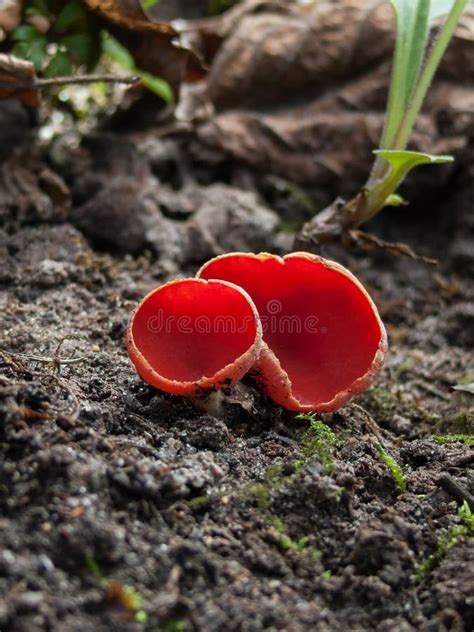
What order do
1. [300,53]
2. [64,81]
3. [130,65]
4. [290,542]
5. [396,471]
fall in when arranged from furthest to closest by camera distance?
[300,53] → [130,65] → [64,81] → [396,471] → [290,542]

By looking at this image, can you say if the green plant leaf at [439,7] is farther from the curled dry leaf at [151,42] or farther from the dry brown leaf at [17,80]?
the dry brown leaf at [17,80]

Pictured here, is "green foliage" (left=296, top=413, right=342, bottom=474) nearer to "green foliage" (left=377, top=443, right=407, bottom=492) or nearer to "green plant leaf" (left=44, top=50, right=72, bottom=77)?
"green foliage" (left=377, top=443, right=407, bottom=492)

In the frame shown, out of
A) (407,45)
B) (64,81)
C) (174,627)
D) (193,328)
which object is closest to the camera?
(174,627)

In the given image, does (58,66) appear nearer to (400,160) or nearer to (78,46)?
(78,46)

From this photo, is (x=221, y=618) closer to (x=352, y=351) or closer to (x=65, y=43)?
(x=352, y=351)

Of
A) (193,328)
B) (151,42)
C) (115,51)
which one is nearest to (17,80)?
(115,51)
